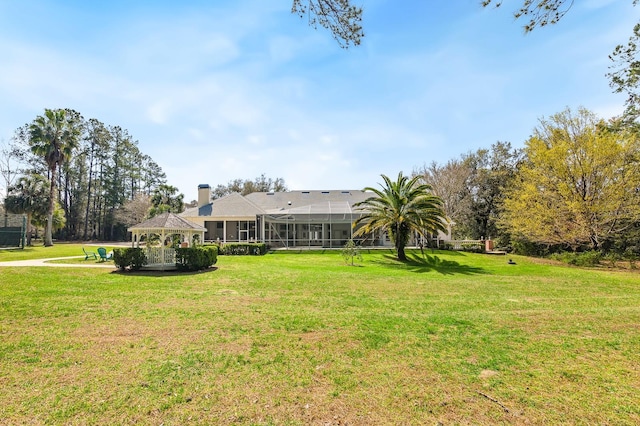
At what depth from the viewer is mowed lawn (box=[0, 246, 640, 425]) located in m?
3.40

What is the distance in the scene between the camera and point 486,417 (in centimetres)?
326

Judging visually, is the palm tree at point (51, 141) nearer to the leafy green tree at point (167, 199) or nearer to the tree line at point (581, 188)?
the leafy green tree at point (167, 199)

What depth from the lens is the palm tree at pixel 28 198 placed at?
2939 centimetres

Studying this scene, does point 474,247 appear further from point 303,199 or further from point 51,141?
point 51,141

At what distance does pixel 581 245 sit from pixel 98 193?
204 ft

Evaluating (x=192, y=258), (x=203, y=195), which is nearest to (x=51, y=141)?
(x=203, y=195)

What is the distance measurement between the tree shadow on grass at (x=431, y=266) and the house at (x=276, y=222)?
642 centimetres

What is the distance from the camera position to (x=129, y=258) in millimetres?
14344

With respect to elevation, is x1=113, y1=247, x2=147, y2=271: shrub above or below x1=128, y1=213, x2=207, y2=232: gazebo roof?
below

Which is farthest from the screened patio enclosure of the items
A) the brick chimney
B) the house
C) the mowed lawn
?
the mowed lawn

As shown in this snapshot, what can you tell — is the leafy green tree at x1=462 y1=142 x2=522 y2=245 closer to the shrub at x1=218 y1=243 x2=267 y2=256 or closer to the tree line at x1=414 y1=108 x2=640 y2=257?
the tree line at x1=414 y1=108 x2=640 y2=257

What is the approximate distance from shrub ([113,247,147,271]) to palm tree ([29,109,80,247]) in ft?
76.5

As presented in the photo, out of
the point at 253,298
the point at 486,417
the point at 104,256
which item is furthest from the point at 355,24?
the point at 104,256

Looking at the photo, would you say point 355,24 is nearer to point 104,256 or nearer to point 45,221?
point 104,256
